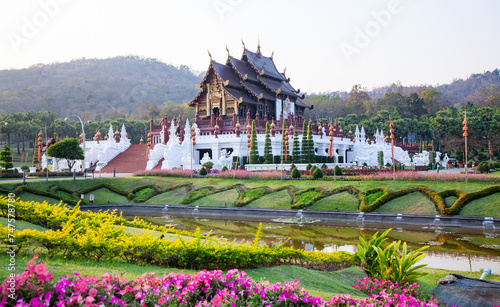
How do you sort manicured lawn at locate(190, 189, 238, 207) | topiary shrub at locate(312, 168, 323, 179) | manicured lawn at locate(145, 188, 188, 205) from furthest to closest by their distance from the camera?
topiary shrub at locate(312, 168, 323, 179), manicured lawn at locate(145, 188, 188, 205), manicured lawn at locate(190, 189, 238, 207)

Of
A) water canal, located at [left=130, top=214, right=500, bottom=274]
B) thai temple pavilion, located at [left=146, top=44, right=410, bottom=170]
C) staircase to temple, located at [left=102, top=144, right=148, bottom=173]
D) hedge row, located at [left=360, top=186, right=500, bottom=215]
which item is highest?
thai temple pavilion, located at [left=146, top=44, right=410, bottom=170]

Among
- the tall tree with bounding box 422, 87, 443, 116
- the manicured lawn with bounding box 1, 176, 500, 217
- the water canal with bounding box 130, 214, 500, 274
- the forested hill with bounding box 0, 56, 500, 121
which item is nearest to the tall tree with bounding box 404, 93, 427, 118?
the tall tree with bounding box 422, 87, 443, 116

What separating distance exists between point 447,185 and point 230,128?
23.3 meters

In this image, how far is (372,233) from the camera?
17.0 meters

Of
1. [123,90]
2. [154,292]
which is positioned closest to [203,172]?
[154,292]

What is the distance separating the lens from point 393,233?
1669cm

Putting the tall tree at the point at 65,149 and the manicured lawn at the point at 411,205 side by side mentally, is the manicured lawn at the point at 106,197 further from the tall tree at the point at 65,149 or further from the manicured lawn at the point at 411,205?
the manicured lawn at the point at 411,205

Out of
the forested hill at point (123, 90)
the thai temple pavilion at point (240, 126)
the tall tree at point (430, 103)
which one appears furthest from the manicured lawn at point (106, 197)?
the tall tree at point (430, 103)

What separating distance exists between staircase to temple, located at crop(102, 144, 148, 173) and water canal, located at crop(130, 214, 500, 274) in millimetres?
17724

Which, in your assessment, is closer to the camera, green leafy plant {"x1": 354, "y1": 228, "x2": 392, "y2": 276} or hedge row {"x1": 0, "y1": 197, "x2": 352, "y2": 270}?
hedge row {"x1": 0, "y1": 197, "x2": 352, "y2": 270}

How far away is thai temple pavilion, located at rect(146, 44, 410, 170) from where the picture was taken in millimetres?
37688

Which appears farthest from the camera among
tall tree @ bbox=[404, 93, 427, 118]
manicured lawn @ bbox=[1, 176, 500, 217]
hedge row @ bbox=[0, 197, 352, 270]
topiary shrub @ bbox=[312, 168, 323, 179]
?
tall tree @ bbox=[404, 93, 427, 118]

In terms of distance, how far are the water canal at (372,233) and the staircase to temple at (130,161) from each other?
17.7 metres

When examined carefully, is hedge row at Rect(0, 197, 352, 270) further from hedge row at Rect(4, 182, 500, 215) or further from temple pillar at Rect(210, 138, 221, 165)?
temple pillar at Rect(210, 138, 221, 165)
